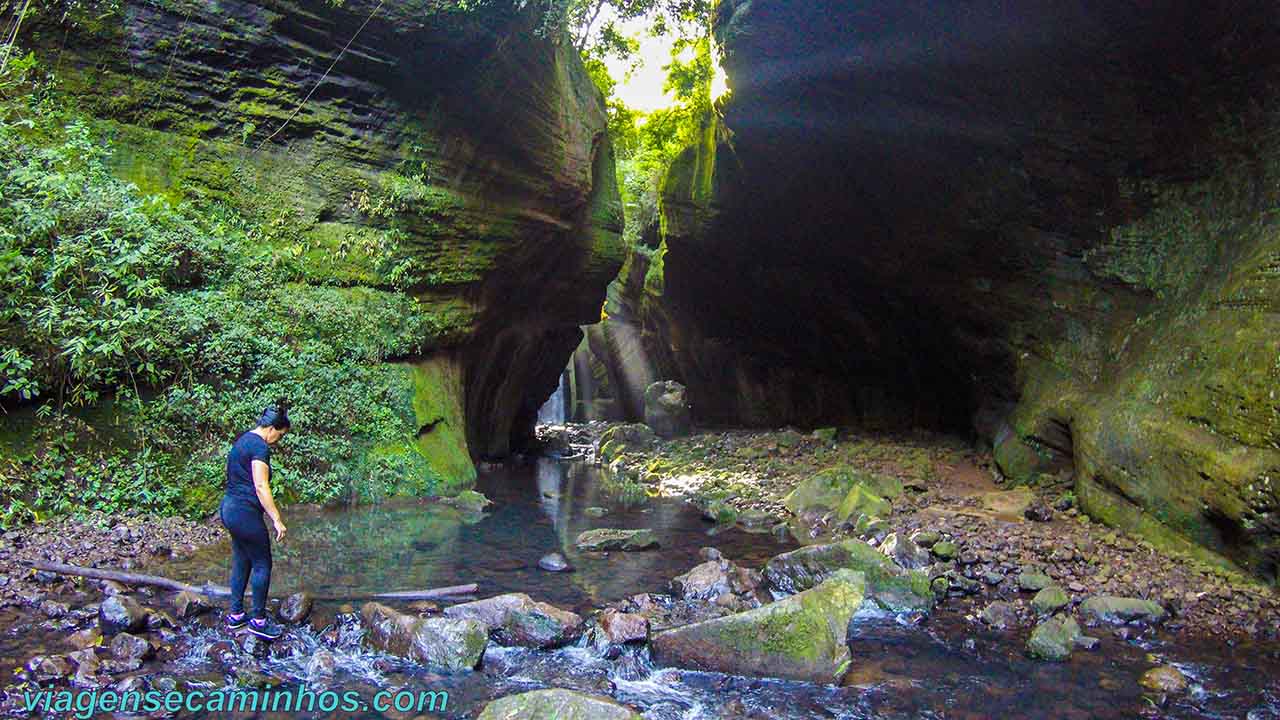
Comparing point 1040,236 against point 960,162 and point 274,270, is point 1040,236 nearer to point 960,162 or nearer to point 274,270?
point 960,162

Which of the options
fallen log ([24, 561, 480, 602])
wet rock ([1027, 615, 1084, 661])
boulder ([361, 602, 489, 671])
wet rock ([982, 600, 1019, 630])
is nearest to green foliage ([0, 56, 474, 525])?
fallen log ([24, 561, 480, 602])

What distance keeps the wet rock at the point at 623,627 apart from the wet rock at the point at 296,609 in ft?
6.70

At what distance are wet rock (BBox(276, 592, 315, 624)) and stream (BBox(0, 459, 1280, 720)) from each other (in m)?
0.12

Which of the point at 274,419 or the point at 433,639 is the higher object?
the point at 274,419

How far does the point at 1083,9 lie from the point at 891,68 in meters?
2.49

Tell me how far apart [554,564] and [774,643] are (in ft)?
9.98

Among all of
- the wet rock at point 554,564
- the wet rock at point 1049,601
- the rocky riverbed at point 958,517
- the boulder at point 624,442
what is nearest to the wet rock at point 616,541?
the wet rock at point 554,564

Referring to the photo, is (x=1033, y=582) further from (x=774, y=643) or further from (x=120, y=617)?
(x=120, y=617)

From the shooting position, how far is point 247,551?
16.0ft

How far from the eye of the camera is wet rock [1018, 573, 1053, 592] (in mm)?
6488

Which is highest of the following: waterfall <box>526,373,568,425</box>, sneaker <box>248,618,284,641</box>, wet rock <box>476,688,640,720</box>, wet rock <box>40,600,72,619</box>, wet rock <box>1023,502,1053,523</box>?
wet rock <box>1023,502,1053,523</box>

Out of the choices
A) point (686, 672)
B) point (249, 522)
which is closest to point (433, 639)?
point (249, 522)

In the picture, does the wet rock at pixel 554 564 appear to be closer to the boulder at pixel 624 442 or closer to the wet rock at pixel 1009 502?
the wet rock at pixel 1009 502

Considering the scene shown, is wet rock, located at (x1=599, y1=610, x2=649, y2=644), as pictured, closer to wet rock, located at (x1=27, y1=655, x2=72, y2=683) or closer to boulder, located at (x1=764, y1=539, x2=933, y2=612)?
boulder, located at (x1=764, y1=539, x2=933, y2=612)
